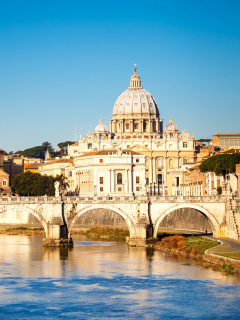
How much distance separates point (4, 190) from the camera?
117938 millimetres

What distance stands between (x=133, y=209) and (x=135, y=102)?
349 feet

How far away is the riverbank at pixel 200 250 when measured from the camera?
50662 mm

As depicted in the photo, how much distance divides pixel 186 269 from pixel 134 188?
65994mm

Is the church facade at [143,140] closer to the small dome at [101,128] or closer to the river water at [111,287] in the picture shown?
the small dome at [101,128]

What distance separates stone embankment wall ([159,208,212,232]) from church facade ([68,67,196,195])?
3676 centimetres

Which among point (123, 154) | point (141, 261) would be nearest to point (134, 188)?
point (123, 154)

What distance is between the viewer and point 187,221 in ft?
258

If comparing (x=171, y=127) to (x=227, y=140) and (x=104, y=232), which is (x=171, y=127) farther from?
(x=104, y=232)

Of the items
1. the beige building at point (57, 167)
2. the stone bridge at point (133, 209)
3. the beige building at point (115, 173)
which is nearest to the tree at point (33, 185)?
the beige building at point (115, 173)

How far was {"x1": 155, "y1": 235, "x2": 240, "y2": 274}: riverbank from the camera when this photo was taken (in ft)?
166

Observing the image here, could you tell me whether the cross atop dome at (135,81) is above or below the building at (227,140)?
above

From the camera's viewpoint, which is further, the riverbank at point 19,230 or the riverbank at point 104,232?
the riverbank at point 19,230

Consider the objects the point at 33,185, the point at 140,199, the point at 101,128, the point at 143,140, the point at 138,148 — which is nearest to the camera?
the point at 140,199

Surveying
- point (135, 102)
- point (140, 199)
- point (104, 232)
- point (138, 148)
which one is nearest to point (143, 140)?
point (138, 148)
